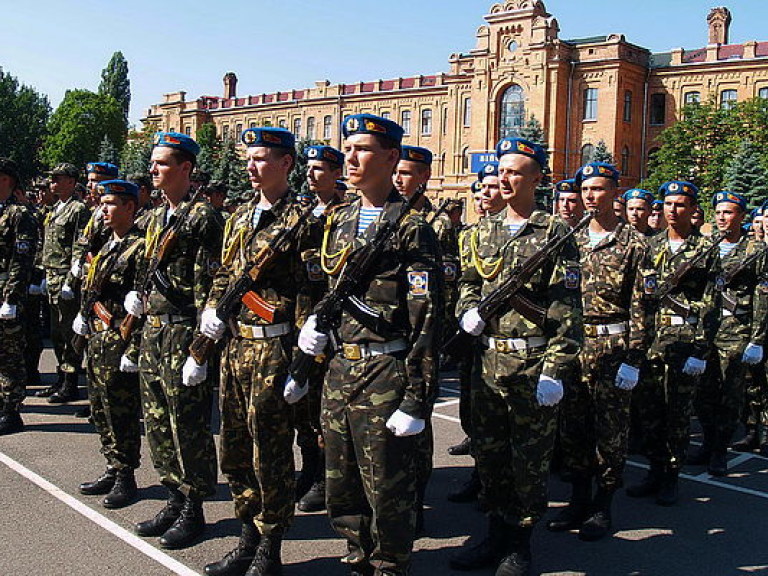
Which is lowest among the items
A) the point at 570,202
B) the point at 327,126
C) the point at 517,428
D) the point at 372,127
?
the point at 517,428

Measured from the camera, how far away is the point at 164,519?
199 inches

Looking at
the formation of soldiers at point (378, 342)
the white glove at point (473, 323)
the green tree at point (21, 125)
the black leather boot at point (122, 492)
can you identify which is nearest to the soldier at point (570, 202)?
the formation of soldiers at point (378, 342)

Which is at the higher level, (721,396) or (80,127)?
(80,127)

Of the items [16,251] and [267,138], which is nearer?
[267,138]

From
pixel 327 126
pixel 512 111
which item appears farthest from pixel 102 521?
pixel 327 126

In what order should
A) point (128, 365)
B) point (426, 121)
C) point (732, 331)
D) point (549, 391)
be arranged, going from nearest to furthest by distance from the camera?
1. point (549, 391)
2. point (128, 365)
3. point (732, 331)
4. point (426, 121)

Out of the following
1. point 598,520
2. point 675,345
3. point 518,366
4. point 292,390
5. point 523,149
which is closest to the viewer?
point 292,390

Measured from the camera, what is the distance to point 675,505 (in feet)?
20.1

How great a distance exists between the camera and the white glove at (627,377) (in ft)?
17.4

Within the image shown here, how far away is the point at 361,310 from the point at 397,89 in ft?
198

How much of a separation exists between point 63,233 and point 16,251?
1.47 meters

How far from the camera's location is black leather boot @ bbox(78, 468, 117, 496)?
5.71 meters

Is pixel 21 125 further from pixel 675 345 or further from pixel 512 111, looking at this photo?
pixel 675 345

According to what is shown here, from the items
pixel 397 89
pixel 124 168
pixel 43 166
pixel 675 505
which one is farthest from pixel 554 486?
pixel 43 166
